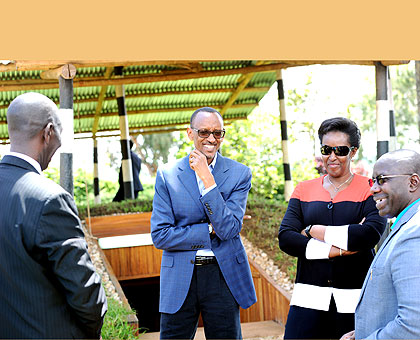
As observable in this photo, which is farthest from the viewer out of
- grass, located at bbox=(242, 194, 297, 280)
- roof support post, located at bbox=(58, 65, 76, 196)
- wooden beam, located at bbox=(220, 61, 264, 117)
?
wooden beam, located at bbox=(220, 61, 264, 117)

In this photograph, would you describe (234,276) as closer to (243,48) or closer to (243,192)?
(243,192)

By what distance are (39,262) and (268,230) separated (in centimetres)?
631

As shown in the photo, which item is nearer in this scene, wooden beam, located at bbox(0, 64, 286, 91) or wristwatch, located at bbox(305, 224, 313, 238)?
wristwatch, located at bbox(305, 224, 313, 238)

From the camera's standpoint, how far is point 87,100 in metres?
11.4

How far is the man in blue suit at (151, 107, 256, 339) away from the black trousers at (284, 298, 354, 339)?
0.90ft

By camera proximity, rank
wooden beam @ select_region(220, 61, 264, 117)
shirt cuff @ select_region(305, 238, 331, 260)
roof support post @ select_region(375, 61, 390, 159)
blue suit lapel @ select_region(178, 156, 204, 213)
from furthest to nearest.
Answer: wooden beam @ select_region(220, 61, 264, 117) < roof support post @ select_region(375, 61, 390, 159) < blue suit lapel @ select_region(178, 156, 204, 213) < shirt cuff @ select_region(305, 238, 331, 260)

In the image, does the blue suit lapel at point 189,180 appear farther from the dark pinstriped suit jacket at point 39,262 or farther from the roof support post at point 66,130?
the roof support post at point 66,130

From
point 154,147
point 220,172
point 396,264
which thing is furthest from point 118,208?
point 154,147

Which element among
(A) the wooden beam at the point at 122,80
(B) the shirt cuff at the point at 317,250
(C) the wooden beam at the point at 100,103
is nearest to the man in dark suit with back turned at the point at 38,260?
(B) the shirt cuff at the point at 317,250

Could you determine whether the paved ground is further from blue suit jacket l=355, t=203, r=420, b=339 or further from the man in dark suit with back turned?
the man in dark suit with back turned

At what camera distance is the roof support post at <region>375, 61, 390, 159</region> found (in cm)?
661

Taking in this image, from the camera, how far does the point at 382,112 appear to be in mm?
6691

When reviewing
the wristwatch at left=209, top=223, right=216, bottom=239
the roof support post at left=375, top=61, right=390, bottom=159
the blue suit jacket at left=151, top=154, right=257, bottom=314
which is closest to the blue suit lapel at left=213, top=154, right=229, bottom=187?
the blue suit jacket at left=151, top=154, right=257, bottom=314

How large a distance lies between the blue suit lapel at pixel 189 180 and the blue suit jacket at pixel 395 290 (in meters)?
1.15
